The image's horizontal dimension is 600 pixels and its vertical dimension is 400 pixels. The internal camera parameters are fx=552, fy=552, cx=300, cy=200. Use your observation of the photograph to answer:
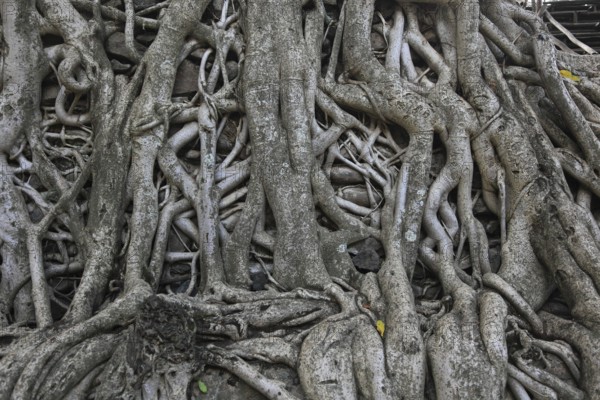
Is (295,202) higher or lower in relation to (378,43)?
lower

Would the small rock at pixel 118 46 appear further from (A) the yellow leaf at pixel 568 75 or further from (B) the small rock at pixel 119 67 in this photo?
(A) the yellow leaf at pixel 568 75

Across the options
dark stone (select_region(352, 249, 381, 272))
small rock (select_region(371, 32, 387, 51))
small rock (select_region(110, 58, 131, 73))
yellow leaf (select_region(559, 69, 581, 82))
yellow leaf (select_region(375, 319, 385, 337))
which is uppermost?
small rock (select_region(371, 32, 387, 51))

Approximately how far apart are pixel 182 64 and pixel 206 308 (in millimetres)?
2080

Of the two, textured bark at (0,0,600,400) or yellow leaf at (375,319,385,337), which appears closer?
textured bark at (0,0,600,400)

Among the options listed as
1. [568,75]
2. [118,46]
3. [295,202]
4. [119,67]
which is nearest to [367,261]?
[295,202]

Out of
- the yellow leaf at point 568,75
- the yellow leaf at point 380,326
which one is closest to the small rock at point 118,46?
the yellow leaf at point 380,326

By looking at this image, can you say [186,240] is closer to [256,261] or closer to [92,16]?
[256,261]

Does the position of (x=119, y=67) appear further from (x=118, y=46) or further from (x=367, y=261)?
(x=367, y=261)

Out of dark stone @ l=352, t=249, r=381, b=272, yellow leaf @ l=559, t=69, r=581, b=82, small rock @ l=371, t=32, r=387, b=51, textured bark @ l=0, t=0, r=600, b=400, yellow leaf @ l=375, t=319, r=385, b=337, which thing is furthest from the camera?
small rock @ l=371, t=32, r=387, b=51

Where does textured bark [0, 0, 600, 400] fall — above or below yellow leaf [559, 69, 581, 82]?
below

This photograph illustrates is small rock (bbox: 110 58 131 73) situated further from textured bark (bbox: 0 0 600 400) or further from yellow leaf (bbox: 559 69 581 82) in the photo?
yellow leaf (bbox: 559 69 581 82)

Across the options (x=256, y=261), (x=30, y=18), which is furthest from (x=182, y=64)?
(x=256, y=261)

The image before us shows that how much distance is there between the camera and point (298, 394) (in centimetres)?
285

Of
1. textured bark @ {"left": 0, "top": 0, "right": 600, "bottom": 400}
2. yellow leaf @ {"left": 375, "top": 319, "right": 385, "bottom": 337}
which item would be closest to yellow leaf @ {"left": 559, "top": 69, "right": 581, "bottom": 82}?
textured bark @ {"left": 0, "top": 0, "right": 600, "bottom": 400}
